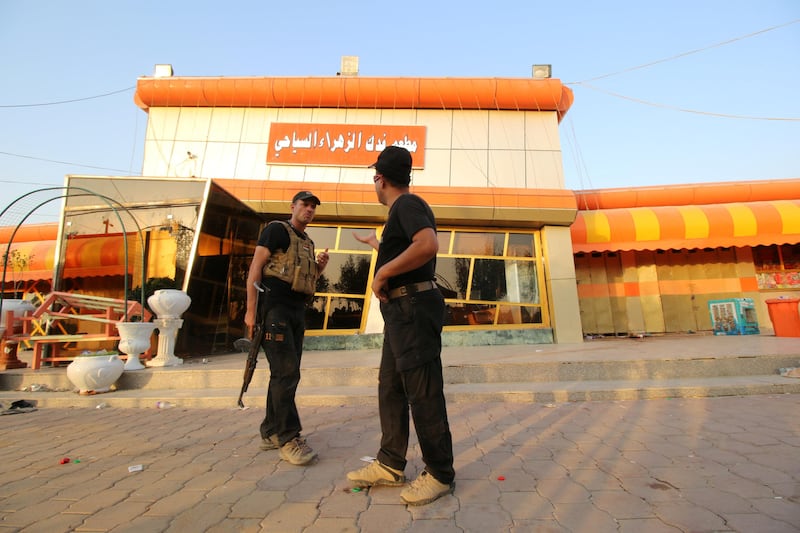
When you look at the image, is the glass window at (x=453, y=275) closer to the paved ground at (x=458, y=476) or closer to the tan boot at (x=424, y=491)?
the paved ground at (x=458, y=476)

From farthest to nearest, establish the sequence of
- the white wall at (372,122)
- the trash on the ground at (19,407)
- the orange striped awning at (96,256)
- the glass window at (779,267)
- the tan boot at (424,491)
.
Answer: the glass window at (779,267), the white wall at (372,122), the orange striped awning at (96,256), the trash on the ground at (19,407), the tan boot at (424,491)

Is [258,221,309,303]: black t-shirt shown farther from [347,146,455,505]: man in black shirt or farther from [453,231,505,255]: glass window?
[453,231,505,255]: glass window

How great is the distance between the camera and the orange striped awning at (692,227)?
925 centimetres

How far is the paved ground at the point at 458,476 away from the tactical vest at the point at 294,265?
1.21 m

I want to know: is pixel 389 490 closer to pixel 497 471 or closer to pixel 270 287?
pixel 497 471

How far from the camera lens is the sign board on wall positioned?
29.1 feet

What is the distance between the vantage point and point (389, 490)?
2047 millimetres

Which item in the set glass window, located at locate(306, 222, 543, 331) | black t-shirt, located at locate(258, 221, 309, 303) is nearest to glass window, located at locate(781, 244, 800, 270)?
glass window, located at locate(306, 222, 543, 331)

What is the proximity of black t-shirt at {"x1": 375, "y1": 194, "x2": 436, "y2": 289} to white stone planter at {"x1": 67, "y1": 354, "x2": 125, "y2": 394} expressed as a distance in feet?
14.6

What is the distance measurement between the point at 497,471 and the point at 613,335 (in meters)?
9.64

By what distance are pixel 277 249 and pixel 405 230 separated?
123 cm

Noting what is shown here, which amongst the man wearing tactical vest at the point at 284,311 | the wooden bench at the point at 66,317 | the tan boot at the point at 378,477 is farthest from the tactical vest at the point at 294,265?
the wooden bench at the point at 66,317

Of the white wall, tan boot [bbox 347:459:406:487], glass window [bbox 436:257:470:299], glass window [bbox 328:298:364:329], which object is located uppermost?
the white wall

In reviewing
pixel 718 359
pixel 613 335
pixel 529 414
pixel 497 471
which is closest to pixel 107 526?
pixel 497 471
